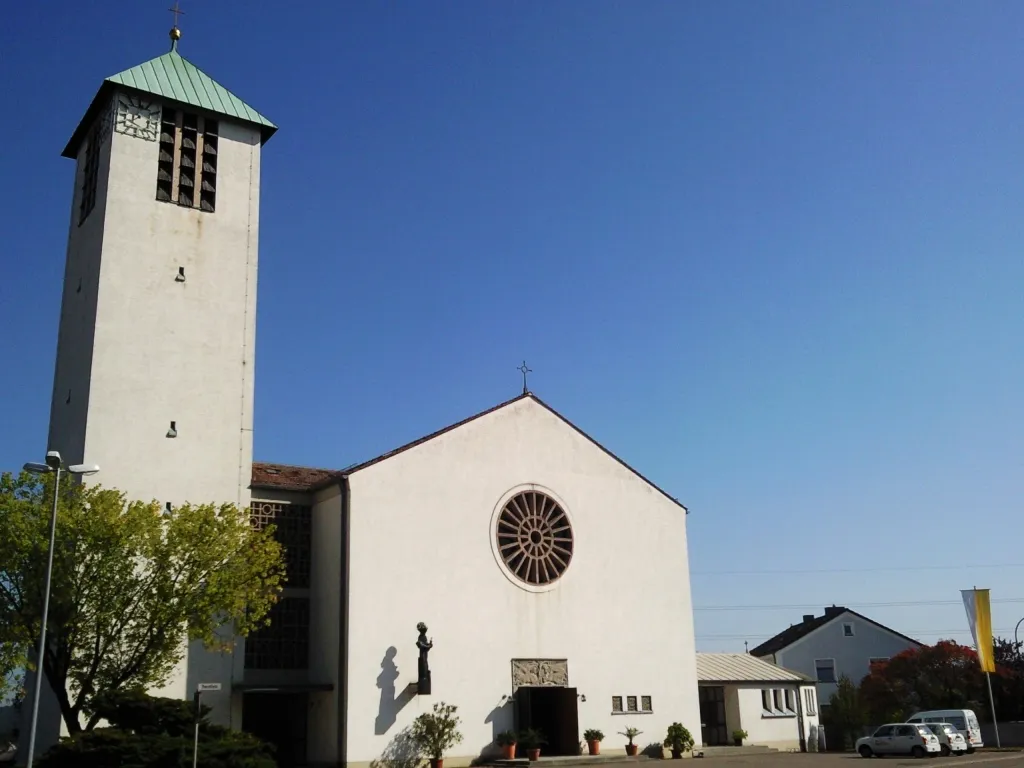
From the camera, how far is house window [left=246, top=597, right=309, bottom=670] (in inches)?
1121

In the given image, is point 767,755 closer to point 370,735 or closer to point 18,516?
point 370,735

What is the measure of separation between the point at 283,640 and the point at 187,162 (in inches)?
597

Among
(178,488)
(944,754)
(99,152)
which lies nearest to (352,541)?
(178,488)

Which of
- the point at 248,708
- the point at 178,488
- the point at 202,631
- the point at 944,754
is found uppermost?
the point at 178,488

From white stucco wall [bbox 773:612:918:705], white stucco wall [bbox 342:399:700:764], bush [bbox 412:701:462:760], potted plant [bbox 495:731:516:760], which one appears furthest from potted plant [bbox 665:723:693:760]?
white stucco wall [bbox 773:612:918:705]

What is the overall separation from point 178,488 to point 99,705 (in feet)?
30.0

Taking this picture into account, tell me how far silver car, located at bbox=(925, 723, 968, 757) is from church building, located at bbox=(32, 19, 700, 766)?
28.3 ft

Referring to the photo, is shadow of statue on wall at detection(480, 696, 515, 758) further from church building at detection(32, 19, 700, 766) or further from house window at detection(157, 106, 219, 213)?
house window at detection(157, 106, 219, 213)

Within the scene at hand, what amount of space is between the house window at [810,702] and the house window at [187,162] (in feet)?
95.6

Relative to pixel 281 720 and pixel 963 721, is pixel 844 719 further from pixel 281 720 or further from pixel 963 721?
pixel 281 720

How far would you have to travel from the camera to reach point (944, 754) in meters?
34.8

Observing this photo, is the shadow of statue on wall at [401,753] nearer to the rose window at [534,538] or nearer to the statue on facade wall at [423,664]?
the statue on facade wall at [423,664]

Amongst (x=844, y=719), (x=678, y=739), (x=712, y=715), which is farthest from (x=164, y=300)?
(x=844, y=719)

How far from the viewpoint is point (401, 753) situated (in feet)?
90.0
